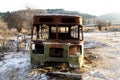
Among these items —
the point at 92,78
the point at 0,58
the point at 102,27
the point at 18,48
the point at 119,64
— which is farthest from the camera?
the point at 102,27

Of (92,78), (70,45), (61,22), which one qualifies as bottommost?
(92,78)

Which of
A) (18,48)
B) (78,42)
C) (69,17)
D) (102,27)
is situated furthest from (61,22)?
(102,27)

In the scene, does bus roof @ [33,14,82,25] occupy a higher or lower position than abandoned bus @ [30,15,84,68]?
higher

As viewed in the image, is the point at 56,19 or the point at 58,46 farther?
the point at 56,19

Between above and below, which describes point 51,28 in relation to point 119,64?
above

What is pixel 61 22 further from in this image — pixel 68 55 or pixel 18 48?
pixel 18 48

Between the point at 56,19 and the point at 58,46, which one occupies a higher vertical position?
the point at 56,19

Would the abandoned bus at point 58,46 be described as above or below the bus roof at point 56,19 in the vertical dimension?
below

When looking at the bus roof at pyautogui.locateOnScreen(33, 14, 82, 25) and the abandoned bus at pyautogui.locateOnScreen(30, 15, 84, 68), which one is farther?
the bus roof at pyautogui.locateOnScreen(33, 14, 82, 25)

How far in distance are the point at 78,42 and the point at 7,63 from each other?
225 inches

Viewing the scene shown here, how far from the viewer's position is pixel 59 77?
15047 mm

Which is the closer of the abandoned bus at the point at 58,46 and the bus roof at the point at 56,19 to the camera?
the abandoned bus at the point at 58,46

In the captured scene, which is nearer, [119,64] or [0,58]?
[119,64]

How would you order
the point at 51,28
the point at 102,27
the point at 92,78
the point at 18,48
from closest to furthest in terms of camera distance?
the point at 92,78 < the point at 51,28 < the point at 18,48 < the point at 102,27
